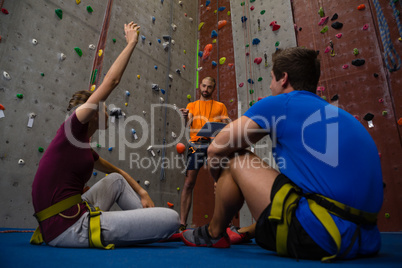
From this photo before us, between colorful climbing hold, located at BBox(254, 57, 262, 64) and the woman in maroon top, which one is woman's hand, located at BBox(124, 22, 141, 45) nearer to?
the woman in maroon top

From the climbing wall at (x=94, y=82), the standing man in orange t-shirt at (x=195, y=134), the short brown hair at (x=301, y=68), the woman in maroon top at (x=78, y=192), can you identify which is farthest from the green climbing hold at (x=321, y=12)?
the woman in maroon top at (x=78, y=192)

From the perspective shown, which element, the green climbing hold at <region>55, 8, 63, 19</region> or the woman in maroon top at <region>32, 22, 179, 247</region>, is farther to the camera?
the green climbing hold at <region>55, 8, 63, 19</region>

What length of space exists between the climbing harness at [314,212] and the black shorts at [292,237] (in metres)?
0.01

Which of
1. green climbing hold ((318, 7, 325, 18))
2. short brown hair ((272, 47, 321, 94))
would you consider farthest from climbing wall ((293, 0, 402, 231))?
short brown hair ((272, 47, 321, 94))

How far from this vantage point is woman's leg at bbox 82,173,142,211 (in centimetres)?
130

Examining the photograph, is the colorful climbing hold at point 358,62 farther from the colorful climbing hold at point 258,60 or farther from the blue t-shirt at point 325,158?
the blue t-shirt at point 325,158

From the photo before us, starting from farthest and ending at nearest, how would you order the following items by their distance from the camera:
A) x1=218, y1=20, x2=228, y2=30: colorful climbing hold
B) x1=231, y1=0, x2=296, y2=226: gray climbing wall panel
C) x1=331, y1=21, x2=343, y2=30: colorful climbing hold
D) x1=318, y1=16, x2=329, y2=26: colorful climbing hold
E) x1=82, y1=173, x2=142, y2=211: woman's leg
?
x1=218, y1=20, x2=228, y2=30: colorful climbing hold < x1=231, y1=0, x2=296, y2=226: gray climbing wall panel < x1=318, y1=16, x2=329, y2=26: colorful climbing hold < x1=331, y1=21, x2=343, y2=30: colorful climbing hold < x1=82, y1=173, x2=142, y2=211: woman's leg

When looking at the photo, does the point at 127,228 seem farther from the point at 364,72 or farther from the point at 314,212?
the point at 364,72

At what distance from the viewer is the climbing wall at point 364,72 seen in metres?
2.52

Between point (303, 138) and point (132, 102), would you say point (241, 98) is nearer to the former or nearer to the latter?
point (132, 102)

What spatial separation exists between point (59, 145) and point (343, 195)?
0.97m

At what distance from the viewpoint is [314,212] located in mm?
744

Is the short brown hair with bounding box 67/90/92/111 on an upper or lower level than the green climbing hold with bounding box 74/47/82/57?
lower

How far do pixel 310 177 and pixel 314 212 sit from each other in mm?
102
